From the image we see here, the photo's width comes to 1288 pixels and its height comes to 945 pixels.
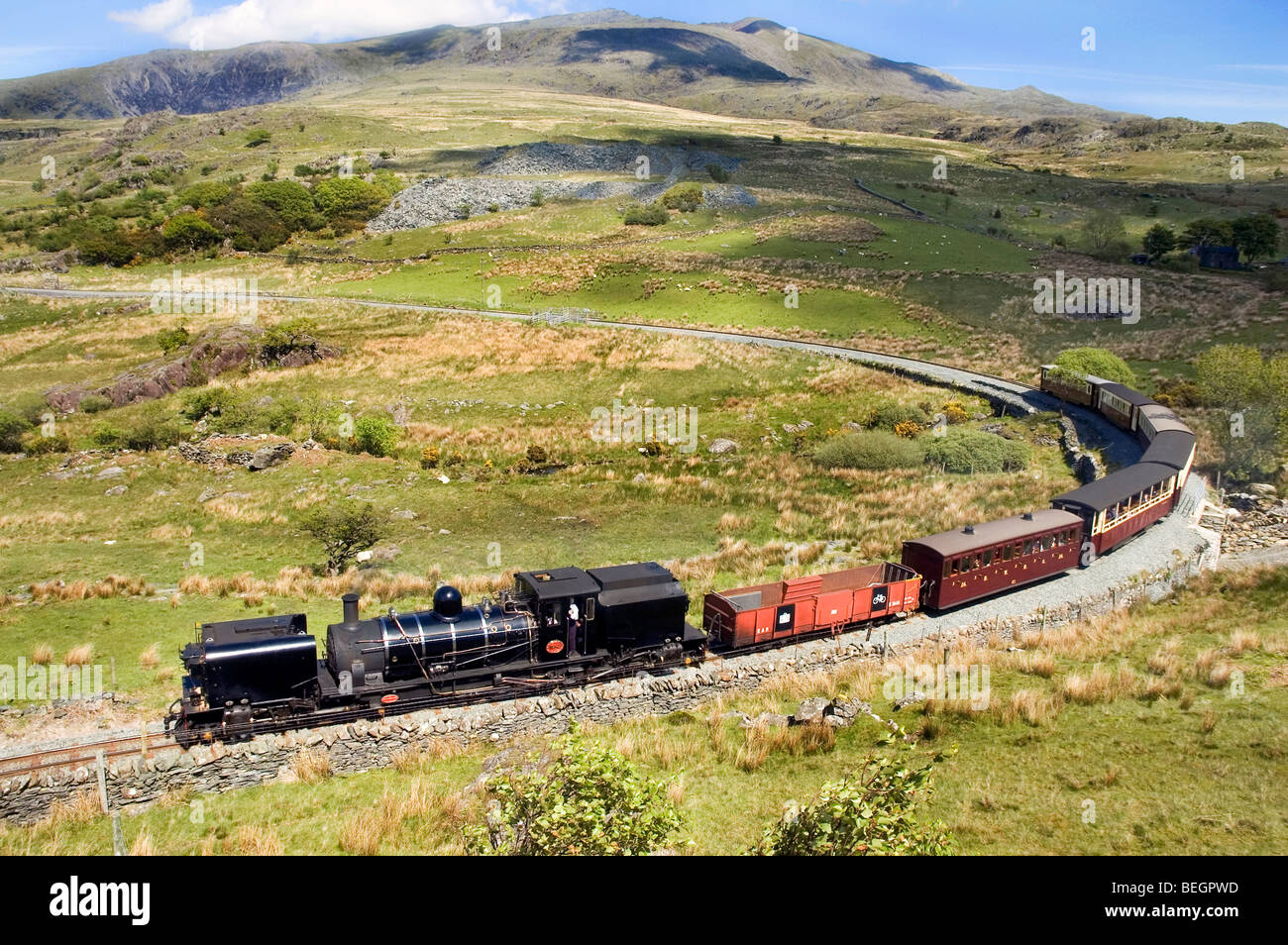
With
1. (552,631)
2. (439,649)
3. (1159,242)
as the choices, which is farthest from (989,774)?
(1159,242)

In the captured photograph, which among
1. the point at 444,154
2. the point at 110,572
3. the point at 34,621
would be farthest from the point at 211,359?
the point at 444,154

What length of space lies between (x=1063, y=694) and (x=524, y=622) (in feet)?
44.7

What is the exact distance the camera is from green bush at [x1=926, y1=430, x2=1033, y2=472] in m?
45.5

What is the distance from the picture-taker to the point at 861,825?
10.1 m

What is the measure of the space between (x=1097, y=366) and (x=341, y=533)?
169ft

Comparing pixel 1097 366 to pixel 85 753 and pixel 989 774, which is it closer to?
pixel 989 774

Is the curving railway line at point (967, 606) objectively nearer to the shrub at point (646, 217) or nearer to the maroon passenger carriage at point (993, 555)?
the maroon passenger carriage at point (993, 555)

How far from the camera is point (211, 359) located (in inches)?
2462

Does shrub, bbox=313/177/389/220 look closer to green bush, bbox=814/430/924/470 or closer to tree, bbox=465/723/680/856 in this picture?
green bush, bbox=814/430/924/470

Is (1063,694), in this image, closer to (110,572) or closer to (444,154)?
(110,572)

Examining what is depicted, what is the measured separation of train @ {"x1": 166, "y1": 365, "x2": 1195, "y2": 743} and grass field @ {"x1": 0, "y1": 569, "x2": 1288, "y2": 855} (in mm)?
1813

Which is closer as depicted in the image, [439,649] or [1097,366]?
[439,649]

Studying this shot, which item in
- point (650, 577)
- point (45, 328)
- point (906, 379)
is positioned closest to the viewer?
point (650, 577)

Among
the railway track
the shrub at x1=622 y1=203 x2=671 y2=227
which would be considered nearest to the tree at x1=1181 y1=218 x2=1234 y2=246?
the shrub at x1=622 y1=203 x2=671 y2=227
